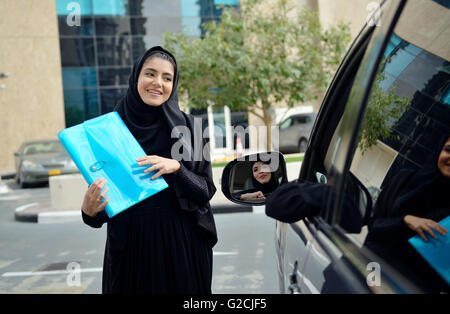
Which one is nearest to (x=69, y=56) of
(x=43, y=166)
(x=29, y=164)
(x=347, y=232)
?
(x=29, y=164)

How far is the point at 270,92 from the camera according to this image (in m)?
12.2

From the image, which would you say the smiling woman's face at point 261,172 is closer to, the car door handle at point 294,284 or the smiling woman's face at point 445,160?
the car door handle at point 294,284

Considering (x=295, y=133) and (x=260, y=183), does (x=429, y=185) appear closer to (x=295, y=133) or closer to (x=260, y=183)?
(x=260, y=183)

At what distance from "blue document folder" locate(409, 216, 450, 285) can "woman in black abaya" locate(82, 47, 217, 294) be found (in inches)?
49.0

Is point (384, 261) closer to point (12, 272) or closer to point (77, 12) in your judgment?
point (77, 12)

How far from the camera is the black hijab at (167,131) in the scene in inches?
87.7

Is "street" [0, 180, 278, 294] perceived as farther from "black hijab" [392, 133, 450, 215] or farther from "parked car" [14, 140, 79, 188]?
"parked car" [14, 140, 79, 188]

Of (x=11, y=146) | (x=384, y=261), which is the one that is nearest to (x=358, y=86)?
(x=384, y=261)

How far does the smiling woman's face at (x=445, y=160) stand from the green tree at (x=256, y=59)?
1058 cm

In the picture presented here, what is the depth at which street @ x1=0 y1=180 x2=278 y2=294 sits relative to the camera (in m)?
4.59

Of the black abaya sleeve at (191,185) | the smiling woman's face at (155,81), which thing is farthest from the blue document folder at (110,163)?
the smiling woman's face at (155,81)

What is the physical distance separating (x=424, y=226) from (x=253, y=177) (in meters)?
0.76
